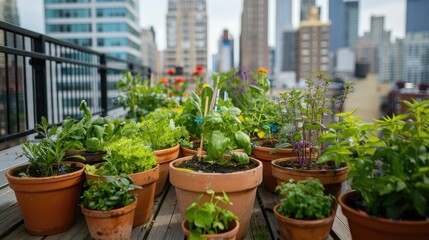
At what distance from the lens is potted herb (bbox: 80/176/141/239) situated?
1.45 m

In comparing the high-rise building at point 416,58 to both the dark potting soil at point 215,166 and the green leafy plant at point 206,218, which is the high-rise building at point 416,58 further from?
the green leafy plant at point 206,218

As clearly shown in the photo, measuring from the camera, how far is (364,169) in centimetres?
133

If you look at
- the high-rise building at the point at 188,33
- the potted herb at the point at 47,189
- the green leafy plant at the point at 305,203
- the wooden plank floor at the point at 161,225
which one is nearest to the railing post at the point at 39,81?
the wooden plank floor at the point at 161,225

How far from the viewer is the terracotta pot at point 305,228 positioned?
1367mm

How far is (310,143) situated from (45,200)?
135 centimetres

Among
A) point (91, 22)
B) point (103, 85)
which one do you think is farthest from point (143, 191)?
point (91, 22)

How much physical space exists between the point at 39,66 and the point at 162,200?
5.46ft

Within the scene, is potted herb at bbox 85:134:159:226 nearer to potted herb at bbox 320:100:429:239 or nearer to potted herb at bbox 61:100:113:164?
potted herb at bbox 61:100:113:164

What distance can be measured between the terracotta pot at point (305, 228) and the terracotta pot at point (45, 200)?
987 millimetres

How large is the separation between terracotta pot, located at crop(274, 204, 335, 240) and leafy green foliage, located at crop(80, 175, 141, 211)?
2.07 ft

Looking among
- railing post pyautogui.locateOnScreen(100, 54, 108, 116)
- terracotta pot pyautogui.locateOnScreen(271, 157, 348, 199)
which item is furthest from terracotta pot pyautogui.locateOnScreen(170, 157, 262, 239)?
railing post pyautogui.locateOnScreen(100, 54, 108, 116)

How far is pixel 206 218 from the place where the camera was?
131 cm

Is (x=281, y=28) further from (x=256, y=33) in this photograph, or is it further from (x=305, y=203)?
(x=305, y=203)

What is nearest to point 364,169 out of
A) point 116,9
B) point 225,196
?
point 225,196
